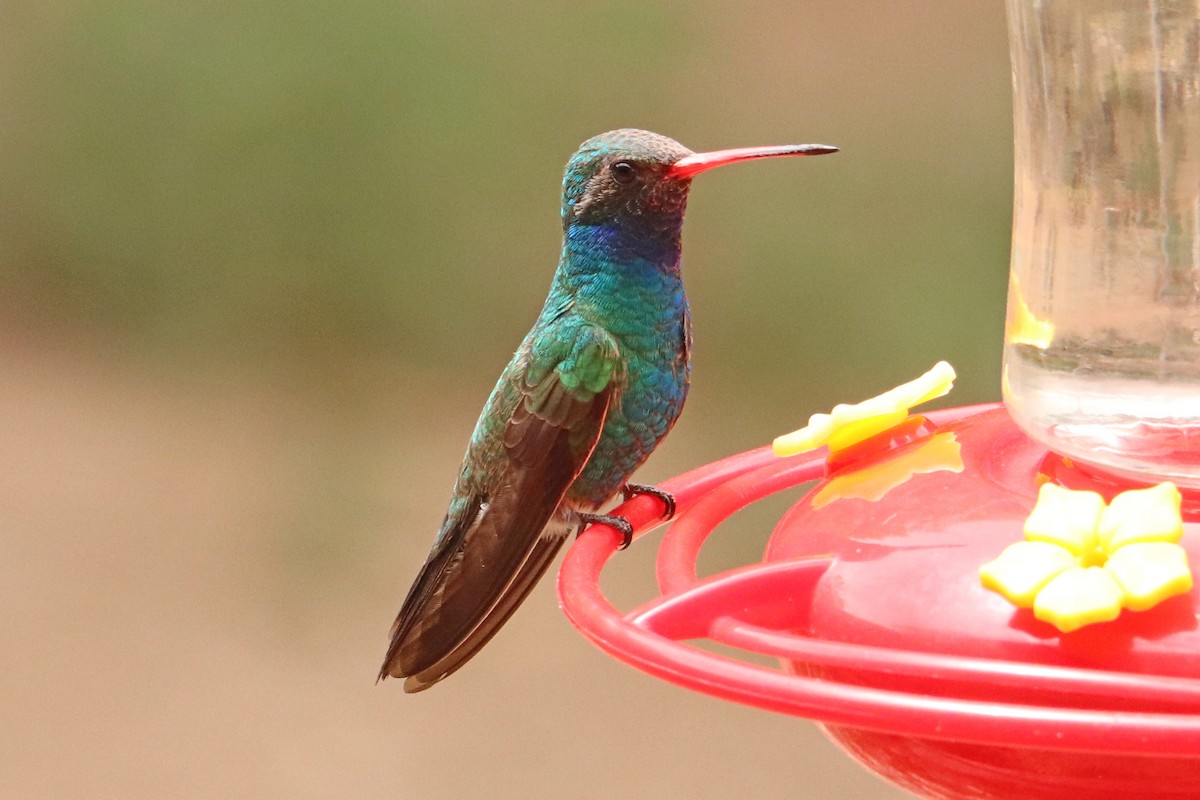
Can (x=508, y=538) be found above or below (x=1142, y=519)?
below

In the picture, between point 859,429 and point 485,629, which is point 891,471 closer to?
point 859,429

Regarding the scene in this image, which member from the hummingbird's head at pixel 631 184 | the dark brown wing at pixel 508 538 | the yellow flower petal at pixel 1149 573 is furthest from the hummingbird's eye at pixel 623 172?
the yellow flower petal at pixel 1149 573

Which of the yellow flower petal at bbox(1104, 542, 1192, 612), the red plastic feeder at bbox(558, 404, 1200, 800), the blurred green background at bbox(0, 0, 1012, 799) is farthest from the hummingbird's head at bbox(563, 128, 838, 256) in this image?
the blurred green background at bbox(0, 0, 1012, 799)

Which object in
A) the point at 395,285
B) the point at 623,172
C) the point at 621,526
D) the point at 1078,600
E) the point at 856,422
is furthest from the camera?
the point at 395,285

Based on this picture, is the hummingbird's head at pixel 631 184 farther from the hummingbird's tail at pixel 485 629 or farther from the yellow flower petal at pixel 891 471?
the yellow flower petal at pixel 891 471

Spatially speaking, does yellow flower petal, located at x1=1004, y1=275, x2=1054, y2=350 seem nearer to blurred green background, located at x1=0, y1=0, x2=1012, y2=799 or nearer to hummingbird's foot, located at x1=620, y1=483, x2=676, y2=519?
hummingbird's foot, located at x1=620, y1=483, x2=676, y2=519

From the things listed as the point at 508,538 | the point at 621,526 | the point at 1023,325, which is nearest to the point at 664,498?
the point at 621,526
